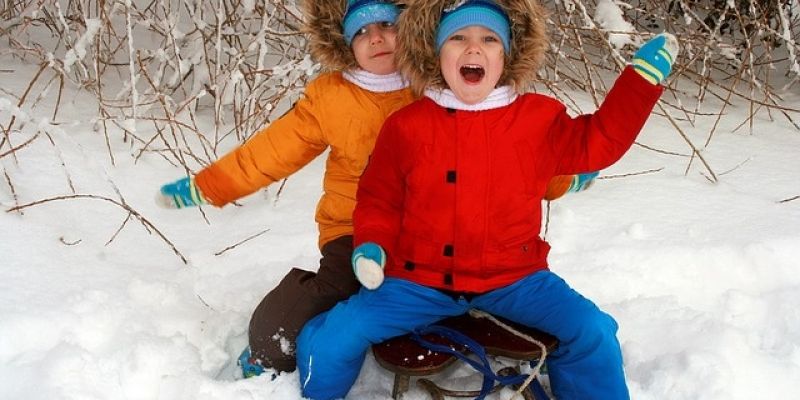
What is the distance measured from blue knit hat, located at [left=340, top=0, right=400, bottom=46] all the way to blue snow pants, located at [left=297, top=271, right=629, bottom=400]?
57 centimetres

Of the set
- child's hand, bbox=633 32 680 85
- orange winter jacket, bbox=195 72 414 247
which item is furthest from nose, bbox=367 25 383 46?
child's hand, bbox=633 32 680 85

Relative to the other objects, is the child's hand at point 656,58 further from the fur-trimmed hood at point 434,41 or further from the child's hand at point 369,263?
the child's hand at point 369,263

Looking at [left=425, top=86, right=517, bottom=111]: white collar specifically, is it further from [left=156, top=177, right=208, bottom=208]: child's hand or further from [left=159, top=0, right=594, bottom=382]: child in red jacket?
[left=156, top=177, right=208, bottom=208]: child's hand

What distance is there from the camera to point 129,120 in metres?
2.70

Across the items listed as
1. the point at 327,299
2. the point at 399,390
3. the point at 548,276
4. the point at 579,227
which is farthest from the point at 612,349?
the point at 579,227

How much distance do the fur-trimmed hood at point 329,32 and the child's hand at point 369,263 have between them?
1.44ft

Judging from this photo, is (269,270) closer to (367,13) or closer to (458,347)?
(458,347)

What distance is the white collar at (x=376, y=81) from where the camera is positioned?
193 cm

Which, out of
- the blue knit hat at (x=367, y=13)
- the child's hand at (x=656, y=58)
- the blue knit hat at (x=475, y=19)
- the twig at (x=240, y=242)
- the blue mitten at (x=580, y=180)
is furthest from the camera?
the twig at (x=240, y=242)

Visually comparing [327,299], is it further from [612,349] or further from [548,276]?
[612,349]

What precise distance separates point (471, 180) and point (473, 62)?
0.24 m

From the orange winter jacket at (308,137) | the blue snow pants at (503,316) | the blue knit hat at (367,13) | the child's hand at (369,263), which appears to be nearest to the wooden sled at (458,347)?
the blue snow pants at (503,316)

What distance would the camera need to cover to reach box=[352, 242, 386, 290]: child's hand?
1.76 meters

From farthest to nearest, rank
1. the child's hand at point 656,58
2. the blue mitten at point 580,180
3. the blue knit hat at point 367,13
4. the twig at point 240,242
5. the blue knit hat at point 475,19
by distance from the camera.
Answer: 1. the twig at point 240,242
2. the blue mitten at point 580,180
3. the blue knit hat at point 367,13
4. the blue knit hat at point 475,19
5. the child's hand at point 656,58
